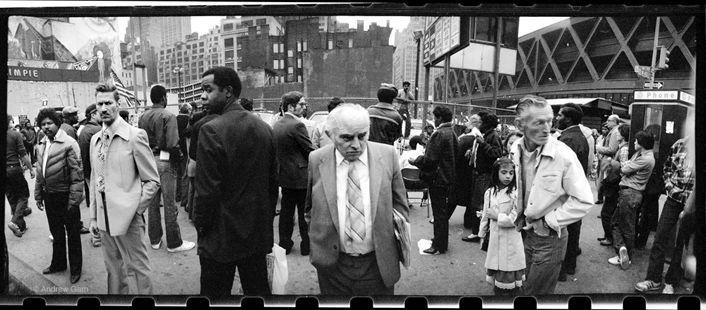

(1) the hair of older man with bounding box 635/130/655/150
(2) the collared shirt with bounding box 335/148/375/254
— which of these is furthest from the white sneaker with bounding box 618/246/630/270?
(2) the collared shirt with bounding box 335/148/375/254

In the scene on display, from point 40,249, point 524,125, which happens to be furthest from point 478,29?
point 40,249

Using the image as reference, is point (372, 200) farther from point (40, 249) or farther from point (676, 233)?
point (40, 249)

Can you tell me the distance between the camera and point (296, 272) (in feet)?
13.4

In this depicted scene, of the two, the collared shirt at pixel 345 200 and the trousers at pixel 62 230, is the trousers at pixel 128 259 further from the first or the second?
the collared shirt at pixel 345 200

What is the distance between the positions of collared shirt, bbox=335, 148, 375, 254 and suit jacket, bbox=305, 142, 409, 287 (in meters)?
0.03

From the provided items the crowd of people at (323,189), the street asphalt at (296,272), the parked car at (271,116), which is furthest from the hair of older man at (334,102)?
the street asphalt at (296,272)

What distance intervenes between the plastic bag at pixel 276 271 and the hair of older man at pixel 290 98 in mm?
1730

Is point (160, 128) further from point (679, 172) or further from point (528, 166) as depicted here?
point (679, 172)

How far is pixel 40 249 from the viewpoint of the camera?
162 inches

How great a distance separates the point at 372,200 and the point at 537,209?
1.43m

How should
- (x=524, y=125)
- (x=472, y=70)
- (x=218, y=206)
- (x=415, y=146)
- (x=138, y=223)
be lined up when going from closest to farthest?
1. (x=218, y=206)
2. (x=524, y=125)
3. (x=138, y=223)
4. (x=472, y=70)
5. (x=415, y=146)

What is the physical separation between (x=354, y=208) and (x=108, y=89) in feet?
8.26

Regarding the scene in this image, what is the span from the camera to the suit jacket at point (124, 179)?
343 centimetres

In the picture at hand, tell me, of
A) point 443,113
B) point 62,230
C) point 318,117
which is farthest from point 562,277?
point 62,230
